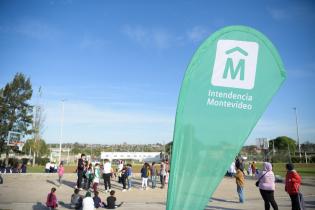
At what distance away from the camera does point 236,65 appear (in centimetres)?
496

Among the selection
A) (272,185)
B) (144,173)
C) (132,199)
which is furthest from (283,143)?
(272,185)

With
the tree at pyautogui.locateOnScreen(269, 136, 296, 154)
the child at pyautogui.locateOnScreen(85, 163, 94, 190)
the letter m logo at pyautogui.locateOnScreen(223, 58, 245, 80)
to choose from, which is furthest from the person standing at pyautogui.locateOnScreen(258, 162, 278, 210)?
the tree at pyautogui.locateOnScreen(269, 136, 296, 154)

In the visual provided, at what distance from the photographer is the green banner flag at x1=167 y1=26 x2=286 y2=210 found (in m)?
4.98

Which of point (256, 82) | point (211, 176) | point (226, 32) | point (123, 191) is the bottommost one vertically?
point (123, 191)

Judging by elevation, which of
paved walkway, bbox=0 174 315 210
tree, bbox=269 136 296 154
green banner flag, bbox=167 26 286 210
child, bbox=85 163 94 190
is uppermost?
tree, bbox=269 136 296 154

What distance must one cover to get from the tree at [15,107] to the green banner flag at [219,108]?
166 feet

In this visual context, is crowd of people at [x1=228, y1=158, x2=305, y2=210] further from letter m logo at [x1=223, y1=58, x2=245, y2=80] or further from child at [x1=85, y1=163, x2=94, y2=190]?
child at [x1=85, y1=163, x2=94, y2=190]

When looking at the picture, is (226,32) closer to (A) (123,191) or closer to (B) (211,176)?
(B) (211,176)

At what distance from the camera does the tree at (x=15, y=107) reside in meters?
50.2

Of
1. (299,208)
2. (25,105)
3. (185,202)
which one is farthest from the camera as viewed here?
(25,105)

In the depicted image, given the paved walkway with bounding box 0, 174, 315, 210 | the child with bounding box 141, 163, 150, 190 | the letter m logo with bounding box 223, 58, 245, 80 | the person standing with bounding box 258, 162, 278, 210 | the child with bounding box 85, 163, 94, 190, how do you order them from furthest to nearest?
the child with bounding box 141, 163, 150, 190
the child with bounding box 85, 163, 94, 190
the paved walkway with bounding box 0, 174, 315, 210
the person standing with bounding box 258, 162, 278, 210
the letter m logo with bounding box 223, 58, 245, 80

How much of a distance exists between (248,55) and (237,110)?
88cm

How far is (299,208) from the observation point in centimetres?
911

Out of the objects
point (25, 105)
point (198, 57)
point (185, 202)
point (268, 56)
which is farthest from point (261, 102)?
point (25, 105)
